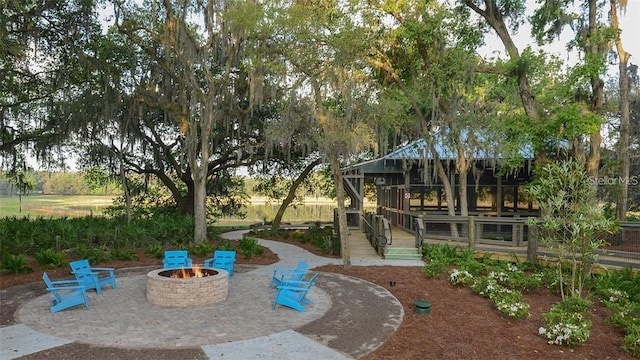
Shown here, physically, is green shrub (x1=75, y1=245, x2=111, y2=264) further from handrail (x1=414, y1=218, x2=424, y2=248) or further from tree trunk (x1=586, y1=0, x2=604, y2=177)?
tree trunk (x1=586, y1=0, x2=604, y2=177)

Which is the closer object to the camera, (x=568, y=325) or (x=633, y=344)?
(x=633, y=344)

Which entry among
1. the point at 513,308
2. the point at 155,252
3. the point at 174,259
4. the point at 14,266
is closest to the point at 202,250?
the point at 155,252

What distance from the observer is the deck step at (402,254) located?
13461mm

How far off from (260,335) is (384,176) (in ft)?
56.2

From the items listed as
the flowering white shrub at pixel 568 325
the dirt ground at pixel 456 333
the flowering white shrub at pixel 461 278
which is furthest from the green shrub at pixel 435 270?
the flowering white shrub at pixel 568 325

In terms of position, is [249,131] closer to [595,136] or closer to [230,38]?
[230,38]

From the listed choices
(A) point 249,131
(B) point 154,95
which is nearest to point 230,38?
(B) point 154,95

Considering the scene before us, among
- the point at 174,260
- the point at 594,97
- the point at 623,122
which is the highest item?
the point at 594,97

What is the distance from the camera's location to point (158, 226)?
53.0 ft

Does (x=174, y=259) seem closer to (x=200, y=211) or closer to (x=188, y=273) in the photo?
(x=188, y=273)

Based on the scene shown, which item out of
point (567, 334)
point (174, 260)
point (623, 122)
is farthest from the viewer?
point (623, 122)

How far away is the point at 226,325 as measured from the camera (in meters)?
6.84

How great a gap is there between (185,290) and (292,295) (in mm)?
2177

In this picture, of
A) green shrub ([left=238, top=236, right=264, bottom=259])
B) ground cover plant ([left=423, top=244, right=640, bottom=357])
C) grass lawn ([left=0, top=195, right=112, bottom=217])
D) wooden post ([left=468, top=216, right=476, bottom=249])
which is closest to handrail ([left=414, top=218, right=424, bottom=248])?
ground cover plant ([left=423, top=244, right=640, bottom=357])
